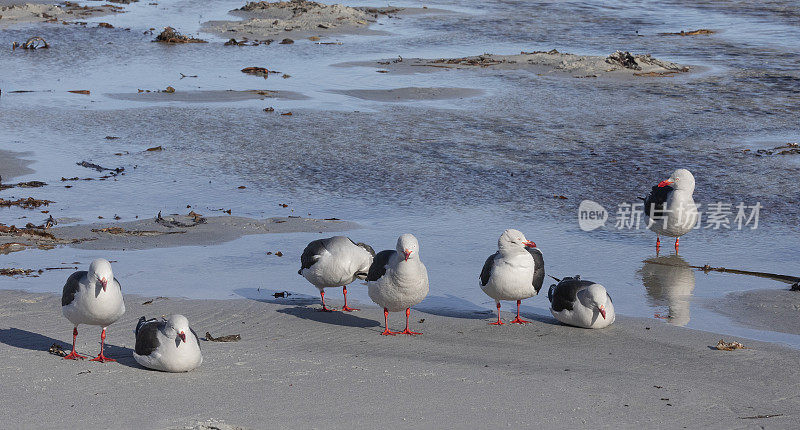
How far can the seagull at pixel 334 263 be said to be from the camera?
9.19 metres

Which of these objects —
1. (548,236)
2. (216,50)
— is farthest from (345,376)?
(216,50)

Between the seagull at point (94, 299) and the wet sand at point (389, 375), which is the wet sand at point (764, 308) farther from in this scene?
the seagull at point (94, 299)

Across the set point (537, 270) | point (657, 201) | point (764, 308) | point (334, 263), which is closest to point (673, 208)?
point (657, 201)

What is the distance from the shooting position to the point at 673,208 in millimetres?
11477

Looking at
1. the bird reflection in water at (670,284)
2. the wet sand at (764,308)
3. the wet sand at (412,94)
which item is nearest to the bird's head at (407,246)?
the bird reflection in water at (670,284)

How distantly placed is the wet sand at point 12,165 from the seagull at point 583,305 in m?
9.11

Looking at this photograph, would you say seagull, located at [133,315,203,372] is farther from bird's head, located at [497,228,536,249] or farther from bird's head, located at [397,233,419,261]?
bird's head, located at [497,228,536,249]

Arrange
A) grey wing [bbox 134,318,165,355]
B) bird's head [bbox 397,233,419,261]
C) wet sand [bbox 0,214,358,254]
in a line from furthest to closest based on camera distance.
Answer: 1. wet sand [bbox 0,214,358,254]
2. bird's head [bbox 397,233,419,261]
3. grey wing [bbox 134,318,165,355]

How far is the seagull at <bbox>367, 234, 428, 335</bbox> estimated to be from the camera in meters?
8.36

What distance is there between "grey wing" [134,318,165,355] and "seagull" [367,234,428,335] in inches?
80.9

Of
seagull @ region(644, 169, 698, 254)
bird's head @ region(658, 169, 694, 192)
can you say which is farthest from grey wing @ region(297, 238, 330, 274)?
bird's head @ region(658, 169, 694, 192)

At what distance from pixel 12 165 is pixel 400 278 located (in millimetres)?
9069

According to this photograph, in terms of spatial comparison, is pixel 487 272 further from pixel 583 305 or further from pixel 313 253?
pixel 313 253

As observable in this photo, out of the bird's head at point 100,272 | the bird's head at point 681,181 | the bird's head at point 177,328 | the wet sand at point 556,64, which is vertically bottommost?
the bird's head at point 177,328
